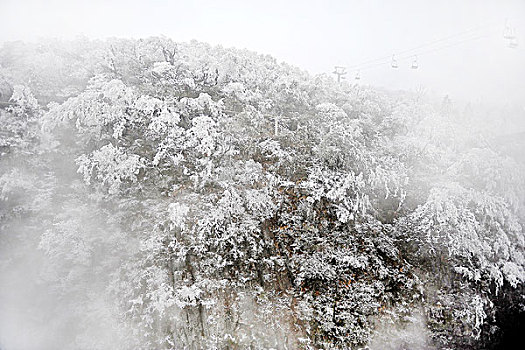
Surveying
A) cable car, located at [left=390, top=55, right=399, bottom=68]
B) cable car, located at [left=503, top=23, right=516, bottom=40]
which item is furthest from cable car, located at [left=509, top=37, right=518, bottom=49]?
cable car, located at [left=390, top=55, right=399, bottom=68]

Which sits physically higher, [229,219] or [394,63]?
[394,63]

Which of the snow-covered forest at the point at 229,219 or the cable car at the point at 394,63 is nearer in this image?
the snow-covered forest at the point at 229,219

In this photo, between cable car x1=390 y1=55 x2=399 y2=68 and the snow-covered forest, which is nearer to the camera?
the snow-covered forest

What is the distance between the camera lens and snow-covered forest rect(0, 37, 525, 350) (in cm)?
773

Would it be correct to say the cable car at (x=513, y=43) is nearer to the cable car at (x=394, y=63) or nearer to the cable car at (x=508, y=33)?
the cable car at (x=508, y=33)

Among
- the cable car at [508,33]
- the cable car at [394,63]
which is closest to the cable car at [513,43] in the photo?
the cable car at [508,33]

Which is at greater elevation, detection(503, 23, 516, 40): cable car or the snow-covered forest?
detection(503, 23, 516, 40): cable car

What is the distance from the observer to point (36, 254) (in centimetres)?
820

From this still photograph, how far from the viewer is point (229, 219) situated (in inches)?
365

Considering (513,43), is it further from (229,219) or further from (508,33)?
(229,219)

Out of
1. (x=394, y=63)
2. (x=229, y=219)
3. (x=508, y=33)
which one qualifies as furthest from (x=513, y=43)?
(x=229, y=219)

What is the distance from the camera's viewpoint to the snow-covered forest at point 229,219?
25.4 feet

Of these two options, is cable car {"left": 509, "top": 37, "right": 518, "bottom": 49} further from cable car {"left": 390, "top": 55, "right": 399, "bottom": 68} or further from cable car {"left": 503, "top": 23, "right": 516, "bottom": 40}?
cable car {"left": 390, "top": 55, "right": 399, "bottom": 68}

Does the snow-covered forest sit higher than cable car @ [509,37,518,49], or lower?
lower
